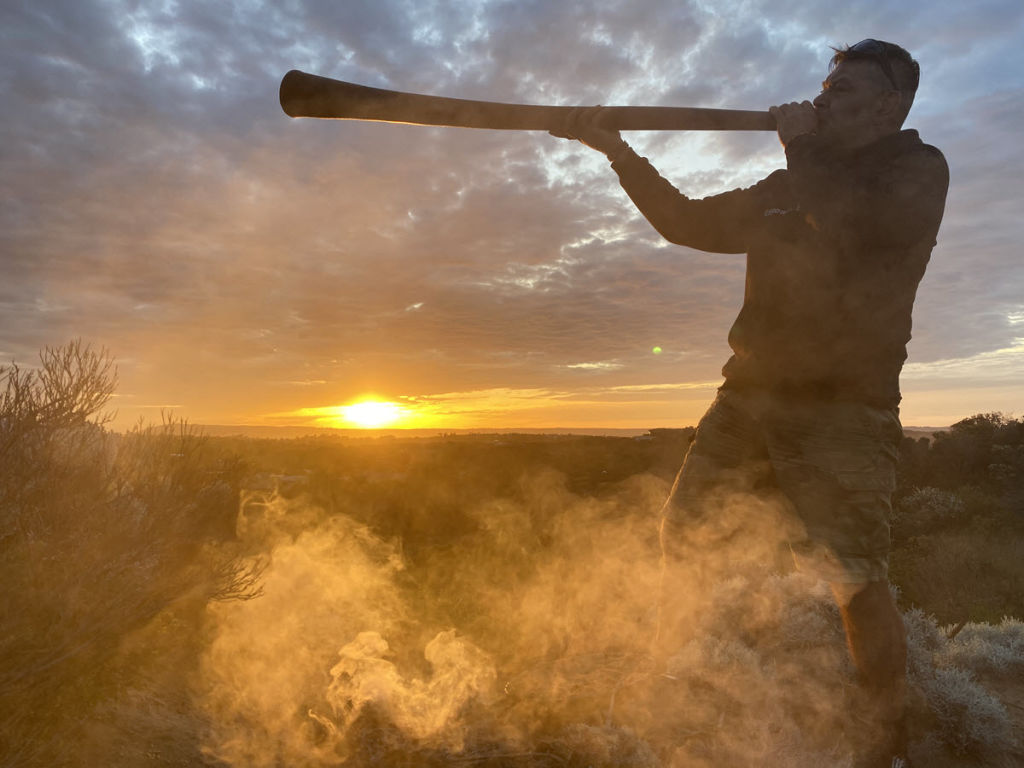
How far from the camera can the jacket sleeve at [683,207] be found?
7.19 feet

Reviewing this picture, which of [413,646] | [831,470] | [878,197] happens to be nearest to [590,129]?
[878,197]

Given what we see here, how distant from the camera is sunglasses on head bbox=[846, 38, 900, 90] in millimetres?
2008

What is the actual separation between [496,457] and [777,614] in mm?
14644

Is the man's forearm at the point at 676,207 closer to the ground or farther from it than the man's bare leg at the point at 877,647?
farther from it

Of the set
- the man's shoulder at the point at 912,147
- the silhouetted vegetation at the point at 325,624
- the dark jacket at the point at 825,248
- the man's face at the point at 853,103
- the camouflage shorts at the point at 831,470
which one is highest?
the man's face at the point at 853,103

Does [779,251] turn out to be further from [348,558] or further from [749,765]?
[348,558]

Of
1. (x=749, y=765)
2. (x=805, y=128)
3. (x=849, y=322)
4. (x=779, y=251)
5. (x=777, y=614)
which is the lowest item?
(x=749, y=765)

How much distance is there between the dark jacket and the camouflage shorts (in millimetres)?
66

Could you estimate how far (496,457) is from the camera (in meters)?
17.6

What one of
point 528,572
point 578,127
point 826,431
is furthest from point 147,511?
point 826,431

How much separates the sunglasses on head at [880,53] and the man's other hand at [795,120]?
0.72 feet

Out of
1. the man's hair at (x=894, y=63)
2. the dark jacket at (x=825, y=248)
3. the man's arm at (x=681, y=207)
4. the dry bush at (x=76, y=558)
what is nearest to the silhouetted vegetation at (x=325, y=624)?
the dry bush at (x=76, y=558)

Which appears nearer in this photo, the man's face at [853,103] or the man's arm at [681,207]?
the man's face at [853,103]

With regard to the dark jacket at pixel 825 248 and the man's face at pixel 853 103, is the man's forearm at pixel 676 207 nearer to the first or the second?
the dark jacket at pixel 825 248
